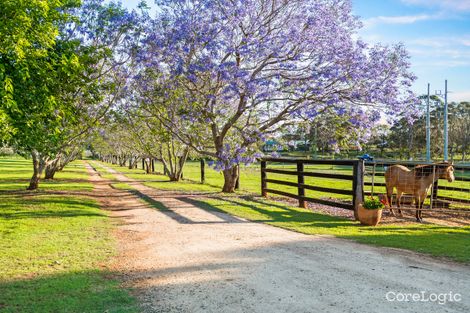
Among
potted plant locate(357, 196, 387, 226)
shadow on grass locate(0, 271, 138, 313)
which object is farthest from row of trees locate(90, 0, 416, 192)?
shadow on grass locate(0, 271, 138, 313)

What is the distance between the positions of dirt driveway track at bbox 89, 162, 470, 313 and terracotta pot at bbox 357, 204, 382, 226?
246 cm

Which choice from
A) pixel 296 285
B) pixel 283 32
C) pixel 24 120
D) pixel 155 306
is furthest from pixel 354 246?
pixel 283 32

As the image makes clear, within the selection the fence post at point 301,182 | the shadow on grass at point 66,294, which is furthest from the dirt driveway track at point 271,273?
the fence post at point 301,182

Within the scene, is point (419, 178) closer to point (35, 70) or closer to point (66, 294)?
point (66, 294)

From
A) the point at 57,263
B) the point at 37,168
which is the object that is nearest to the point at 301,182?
the point at 57,263

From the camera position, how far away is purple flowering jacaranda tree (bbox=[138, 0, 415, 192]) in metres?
15.2

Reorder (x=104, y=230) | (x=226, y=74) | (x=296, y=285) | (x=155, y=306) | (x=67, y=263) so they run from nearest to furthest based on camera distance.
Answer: (x=155, y=306)
(x=296, y=285)
(x=67, y=263)
(x=104, y=230)
(x=226, y=74)

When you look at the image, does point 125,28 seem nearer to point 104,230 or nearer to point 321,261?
point 104,230

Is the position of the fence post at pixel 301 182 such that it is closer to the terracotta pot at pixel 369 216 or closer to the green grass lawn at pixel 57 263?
the terracotta pot at pixel 369 216

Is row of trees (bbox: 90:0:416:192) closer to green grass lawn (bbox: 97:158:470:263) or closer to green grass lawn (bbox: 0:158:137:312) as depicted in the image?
green grass lawn (bbox: 97:158:470:263)

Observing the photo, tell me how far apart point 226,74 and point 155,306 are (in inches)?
461

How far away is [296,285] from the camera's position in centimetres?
559

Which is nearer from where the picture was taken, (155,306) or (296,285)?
(155,306)

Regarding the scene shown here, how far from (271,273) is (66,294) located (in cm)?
297
